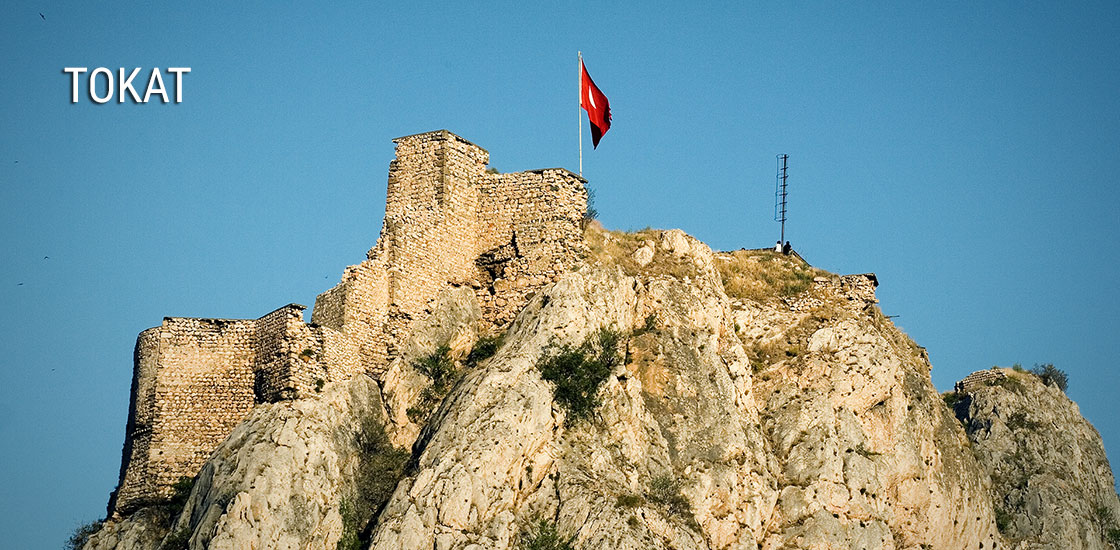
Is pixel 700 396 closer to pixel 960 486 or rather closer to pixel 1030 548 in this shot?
pixel 960 486

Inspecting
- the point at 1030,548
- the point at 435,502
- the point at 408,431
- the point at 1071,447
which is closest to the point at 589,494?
the point at 435,502

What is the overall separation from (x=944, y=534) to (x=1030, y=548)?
677 cm

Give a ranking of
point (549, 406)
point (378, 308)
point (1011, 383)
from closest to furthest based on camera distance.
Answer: point (549, 406), point (378, 308), point (1011, 383)

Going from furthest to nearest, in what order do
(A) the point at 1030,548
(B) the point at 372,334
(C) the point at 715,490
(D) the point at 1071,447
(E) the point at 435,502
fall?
(D) the point at 1071,447 → (A) the point at 1030,548 → (B) the point at 372,334 → (C) the point at 715,490 → (E) the point at 435,502

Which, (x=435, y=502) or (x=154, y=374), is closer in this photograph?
(x=435, y=502)

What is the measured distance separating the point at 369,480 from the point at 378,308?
6744mm

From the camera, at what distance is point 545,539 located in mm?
49062

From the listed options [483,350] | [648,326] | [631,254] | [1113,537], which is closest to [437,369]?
[483,350]

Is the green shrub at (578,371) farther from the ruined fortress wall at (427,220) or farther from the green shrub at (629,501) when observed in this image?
the ruined fortress wall at (427,220)

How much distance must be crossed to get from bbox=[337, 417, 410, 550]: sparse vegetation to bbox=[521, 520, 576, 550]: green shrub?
471 cm

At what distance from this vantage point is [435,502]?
1959 inches

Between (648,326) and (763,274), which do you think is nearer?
(648,326)

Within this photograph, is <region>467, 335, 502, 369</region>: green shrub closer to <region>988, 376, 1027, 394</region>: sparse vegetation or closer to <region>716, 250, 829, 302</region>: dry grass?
<region>716, 250, 829, 302</region>: dry grass

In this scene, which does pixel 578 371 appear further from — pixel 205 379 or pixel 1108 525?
pixel 1108 525
